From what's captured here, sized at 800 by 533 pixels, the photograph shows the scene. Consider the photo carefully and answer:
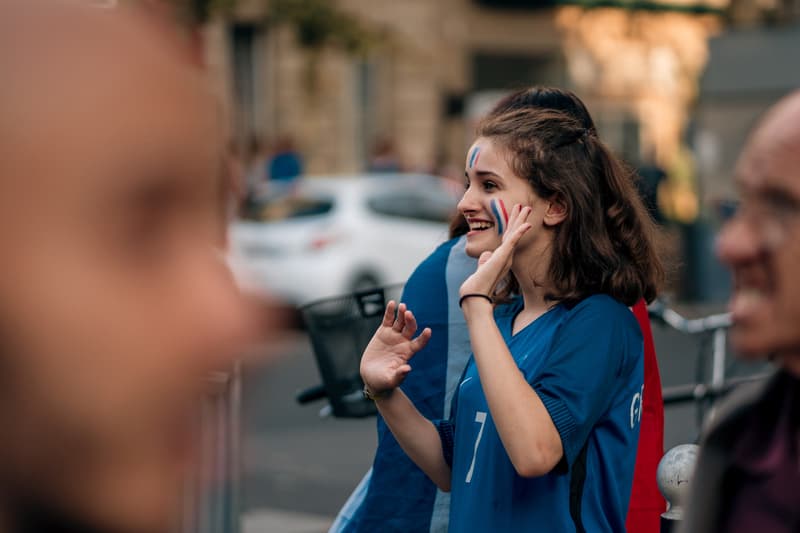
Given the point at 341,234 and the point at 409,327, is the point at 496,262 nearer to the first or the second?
the point at 409,327

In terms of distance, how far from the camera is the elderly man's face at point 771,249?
1293 mm

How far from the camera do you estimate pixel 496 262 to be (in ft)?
7.70

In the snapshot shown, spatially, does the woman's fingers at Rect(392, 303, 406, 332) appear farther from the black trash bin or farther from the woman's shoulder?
the black trash bin

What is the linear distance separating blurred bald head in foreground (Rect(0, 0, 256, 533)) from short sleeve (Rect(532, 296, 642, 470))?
1.34 m

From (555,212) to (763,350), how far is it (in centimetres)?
123

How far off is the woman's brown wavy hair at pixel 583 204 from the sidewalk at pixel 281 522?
4.03 m

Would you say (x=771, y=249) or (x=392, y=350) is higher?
(x=771, y=249)

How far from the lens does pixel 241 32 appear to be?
27188 mm

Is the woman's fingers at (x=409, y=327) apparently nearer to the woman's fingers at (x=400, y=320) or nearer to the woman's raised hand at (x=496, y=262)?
the woman's fingers at (x=400, y=320)

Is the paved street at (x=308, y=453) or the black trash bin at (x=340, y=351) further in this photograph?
the paved street at (x=308, y=453)

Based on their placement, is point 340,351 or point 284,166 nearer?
point 340,351

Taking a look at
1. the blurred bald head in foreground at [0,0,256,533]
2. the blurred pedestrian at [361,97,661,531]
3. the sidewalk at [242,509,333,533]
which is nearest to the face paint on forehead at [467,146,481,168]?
the blurred pedestrian at [361,97,661,531]

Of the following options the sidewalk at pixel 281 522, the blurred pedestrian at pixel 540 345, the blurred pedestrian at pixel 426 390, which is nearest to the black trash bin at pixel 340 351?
the blurred pedestrian at pixel 426 390

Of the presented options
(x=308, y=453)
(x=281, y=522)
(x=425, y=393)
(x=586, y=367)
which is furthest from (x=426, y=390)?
(x=308, y=453)
